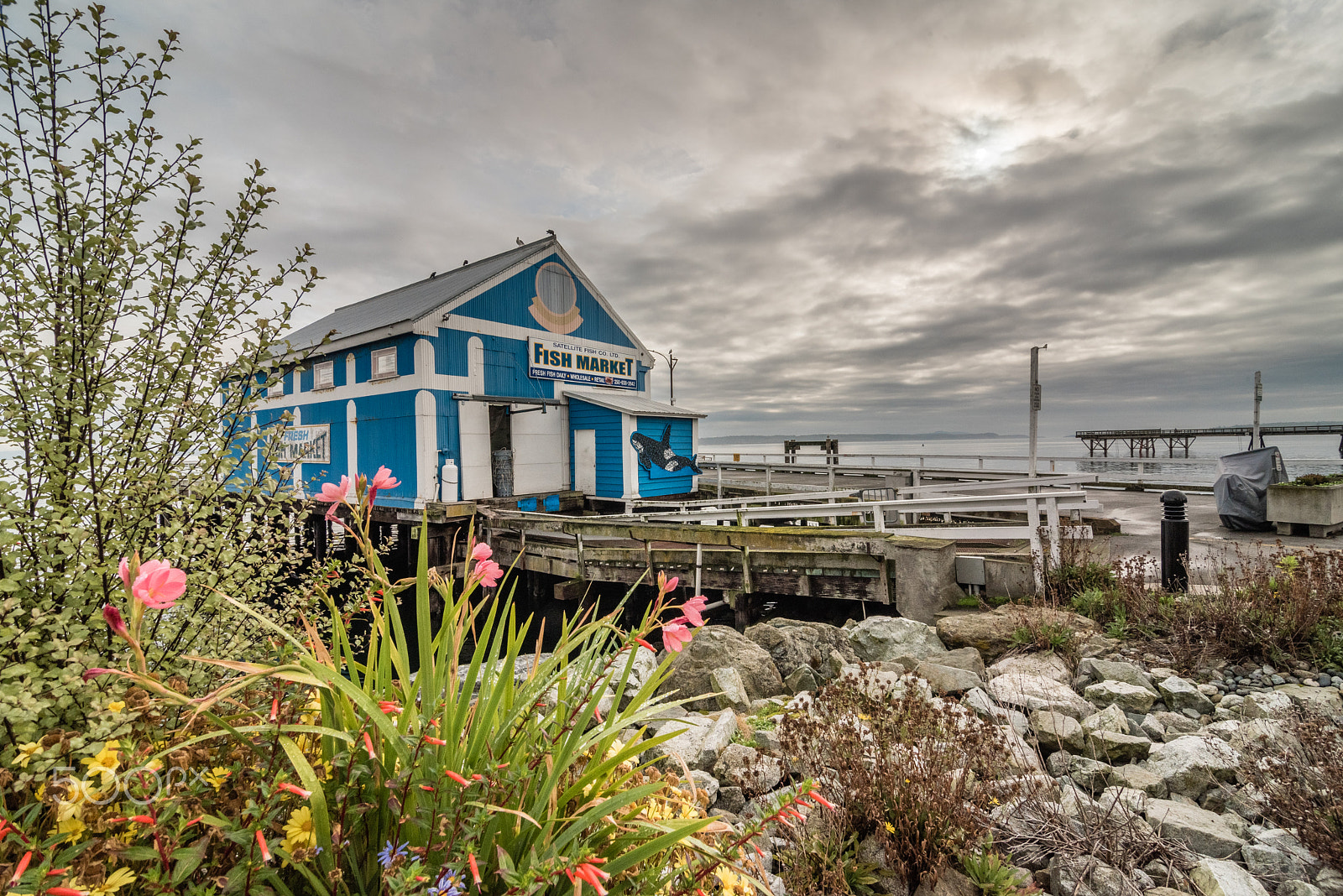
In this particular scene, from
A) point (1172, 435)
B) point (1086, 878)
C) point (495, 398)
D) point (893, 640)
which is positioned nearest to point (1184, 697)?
point (893, 640)

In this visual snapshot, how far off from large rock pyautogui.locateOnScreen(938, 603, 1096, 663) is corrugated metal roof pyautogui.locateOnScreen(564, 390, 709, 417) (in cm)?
998

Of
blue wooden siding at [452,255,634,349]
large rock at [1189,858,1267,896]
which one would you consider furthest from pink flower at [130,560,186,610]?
blue wooden siding at [452,255,634,349]

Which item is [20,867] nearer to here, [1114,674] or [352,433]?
[1114,674]

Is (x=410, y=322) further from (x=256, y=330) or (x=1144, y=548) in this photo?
(x=1144, y=548)

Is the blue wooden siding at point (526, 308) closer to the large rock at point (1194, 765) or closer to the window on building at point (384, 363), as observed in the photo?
the window on building at point (384, 363)

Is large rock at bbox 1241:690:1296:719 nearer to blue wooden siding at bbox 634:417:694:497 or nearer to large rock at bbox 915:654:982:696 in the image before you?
large rock at bbox 915:654:982:696

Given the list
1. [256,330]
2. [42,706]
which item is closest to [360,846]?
[42,706]

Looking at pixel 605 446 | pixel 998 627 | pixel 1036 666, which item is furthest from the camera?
pixel 605 446

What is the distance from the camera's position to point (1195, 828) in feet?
8.91

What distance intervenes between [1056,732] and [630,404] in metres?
12.5

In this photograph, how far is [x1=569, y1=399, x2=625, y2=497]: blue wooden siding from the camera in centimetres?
1512

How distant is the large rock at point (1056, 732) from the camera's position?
360 cm

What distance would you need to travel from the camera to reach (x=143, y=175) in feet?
7.84

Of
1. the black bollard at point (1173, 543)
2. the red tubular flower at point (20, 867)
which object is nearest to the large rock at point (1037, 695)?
the black bollard at point (1173, 543)
